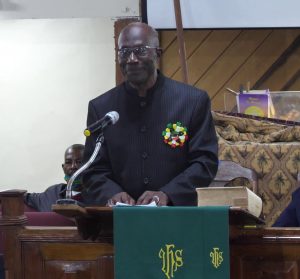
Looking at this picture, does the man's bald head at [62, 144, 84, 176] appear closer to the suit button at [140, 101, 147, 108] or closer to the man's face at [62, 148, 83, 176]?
the man's face at [62, 148, 83, 176]

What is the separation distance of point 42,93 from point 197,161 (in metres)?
3.05

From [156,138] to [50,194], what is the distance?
1904 mm

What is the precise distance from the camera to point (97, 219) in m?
2.41

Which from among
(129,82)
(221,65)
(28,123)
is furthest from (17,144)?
(129,82)

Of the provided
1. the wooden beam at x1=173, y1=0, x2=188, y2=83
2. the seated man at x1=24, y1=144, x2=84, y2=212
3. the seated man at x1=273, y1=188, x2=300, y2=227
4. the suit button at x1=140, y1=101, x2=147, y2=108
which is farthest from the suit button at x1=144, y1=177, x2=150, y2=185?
the wooden beam at x1=173, y1=0, x2=188, y2=83

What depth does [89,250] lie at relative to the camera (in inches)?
98.3

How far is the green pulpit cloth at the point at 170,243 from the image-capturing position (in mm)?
2250

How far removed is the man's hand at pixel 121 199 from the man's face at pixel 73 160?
1.88m

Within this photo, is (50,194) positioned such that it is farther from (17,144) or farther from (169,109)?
(169,109)

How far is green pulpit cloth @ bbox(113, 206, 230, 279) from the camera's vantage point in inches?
88.6

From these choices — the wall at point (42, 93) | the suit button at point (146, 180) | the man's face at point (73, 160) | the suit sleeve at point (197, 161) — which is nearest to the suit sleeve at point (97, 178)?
the suit button at point (146, 180)

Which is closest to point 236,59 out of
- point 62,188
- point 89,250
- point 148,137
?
point 62,188

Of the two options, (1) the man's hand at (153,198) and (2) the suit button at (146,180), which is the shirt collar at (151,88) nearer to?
(2) the suit button at (146,180)

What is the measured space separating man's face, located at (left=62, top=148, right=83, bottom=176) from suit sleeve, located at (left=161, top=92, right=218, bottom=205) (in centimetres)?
178
